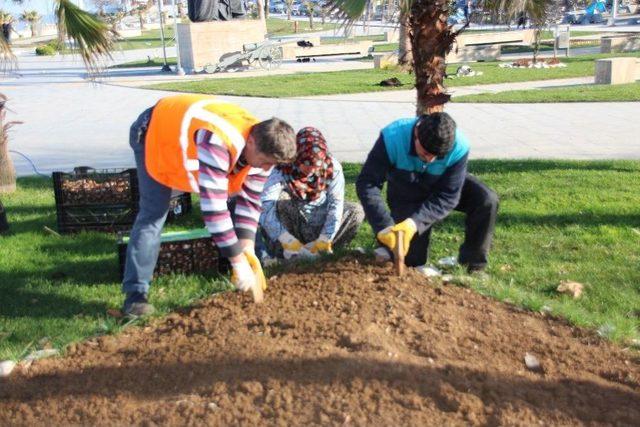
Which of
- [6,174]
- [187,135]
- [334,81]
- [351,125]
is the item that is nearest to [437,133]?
[187,135]

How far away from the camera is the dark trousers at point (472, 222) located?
482 cm

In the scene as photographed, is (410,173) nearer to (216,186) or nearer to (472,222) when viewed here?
(472,222)

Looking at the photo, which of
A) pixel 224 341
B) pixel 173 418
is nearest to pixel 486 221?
pixel 224 341

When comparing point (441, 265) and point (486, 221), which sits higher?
point (486, 221)

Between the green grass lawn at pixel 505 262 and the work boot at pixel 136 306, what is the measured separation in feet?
0.34

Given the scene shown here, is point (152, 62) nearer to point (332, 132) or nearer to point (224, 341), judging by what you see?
point (332, 132)

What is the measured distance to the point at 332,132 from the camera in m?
11.8

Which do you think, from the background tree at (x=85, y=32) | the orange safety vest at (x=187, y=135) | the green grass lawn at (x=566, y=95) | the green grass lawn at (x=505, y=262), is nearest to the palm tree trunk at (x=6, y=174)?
the green grass lawn at (x=505, y=262)

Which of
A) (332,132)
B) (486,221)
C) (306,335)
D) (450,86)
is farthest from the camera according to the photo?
(450,86)

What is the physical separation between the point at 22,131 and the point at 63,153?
3.02 m

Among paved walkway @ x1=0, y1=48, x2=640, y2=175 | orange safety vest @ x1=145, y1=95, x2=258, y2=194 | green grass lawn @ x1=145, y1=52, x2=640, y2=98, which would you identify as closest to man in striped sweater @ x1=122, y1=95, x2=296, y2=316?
orange safety vest @ x1=145, y1=95, x2=258, y2=194

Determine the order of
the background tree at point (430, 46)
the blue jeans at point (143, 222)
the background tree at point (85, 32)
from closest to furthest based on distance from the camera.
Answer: the blue jeans at point (143, 222) → the background tree at point (85, 32) → the background tree at point (430, 46)

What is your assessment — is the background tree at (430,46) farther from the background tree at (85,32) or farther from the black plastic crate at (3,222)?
the black plastic crate at (3,222)

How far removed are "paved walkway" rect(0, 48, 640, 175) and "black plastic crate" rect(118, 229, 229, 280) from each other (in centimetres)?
459
